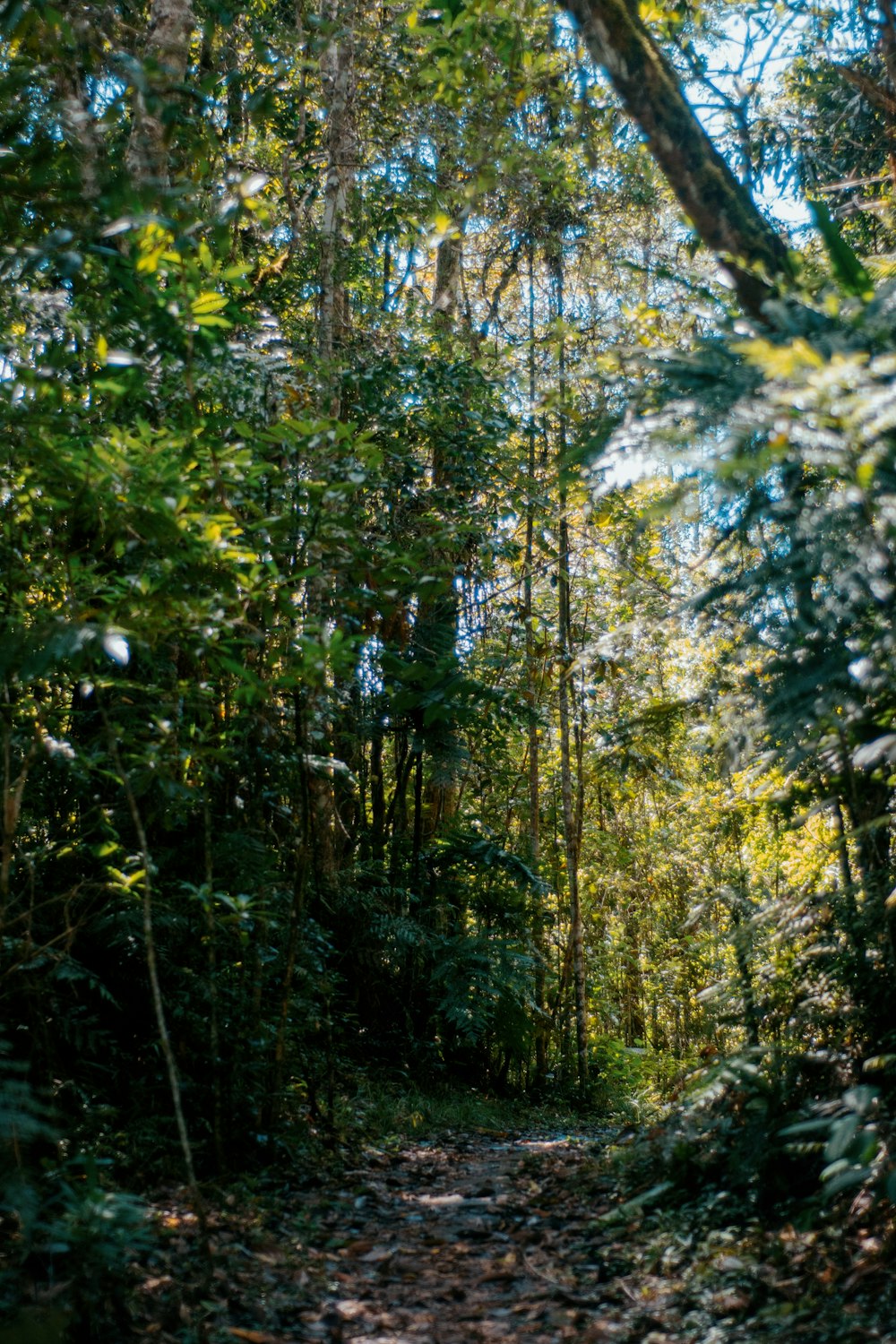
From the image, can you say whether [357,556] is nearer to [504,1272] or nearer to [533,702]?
[504,1272]

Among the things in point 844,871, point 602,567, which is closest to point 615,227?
point 602,567

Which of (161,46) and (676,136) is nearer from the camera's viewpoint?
(676,136)

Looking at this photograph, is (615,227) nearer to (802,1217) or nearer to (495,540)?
(495,540)

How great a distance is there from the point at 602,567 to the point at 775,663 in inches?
334

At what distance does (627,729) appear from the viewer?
18.5 ft

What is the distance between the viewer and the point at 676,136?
15.2 feet

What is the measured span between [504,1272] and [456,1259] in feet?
0.89

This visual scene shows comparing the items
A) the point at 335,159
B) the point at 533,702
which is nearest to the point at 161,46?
the point at 335,159

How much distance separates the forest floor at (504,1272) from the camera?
10.4 feet

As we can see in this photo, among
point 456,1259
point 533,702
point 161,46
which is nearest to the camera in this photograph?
point 456,1259

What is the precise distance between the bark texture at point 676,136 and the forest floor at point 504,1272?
12.4ft

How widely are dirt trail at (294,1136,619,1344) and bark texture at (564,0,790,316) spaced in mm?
4089

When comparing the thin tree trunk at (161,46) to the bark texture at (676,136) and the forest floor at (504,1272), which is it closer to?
the bark texture at (676,136)

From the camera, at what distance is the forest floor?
3164 mm
